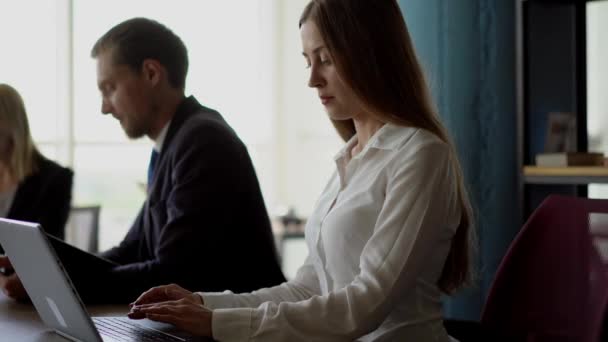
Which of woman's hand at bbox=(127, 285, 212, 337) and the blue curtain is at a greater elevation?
the blue curtain

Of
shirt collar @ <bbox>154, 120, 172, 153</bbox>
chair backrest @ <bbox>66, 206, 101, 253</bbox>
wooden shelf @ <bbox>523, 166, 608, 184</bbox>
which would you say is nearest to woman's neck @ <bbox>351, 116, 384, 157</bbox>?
shirt collar @ <bbox>154, 120, 172, 153</bbox>

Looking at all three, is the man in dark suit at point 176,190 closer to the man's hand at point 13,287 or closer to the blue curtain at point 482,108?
the man's hand at point 13,287

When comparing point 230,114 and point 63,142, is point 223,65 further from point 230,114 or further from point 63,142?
point 63,142

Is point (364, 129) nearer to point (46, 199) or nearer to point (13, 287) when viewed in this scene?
point (13, 287)

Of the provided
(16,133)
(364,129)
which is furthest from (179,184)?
(16,133)

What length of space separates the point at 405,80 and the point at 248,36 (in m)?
5.39

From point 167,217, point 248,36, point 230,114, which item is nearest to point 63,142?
point 230,114

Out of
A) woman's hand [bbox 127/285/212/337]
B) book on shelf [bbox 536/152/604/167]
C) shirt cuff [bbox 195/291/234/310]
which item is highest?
book on shelf [bbox 536/152/604/167]

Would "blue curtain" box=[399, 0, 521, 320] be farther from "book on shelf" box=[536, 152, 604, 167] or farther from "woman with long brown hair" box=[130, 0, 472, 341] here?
"woman with long brown hair" box=[130, 0, 472, 341]

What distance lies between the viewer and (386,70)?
156 centimetres

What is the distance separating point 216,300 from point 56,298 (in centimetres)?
35

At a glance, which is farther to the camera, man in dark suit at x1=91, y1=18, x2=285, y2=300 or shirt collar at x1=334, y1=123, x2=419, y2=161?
man in dark suit at x1=91, y1=18, x2=285, y2=300

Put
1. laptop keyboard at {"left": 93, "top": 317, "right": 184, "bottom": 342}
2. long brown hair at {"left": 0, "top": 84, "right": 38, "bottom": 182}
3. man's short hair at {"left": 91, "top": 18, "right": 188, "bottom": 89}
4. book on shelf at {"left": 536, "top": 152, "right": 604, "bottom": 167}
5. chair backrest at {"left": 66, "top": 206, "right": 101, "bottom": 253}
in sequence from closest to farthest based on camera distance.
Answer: laptop keyboard at {"left": 93, "top": 317, "right": 184, "bottom": 342}, man's short hair at {"left": 91, "top": 18, "right": 188, "bottom": 89}, book on shelf at {"left": 536, "top": 152, "right": 604, "bottom": 167}, long brown hair at {"left": 0, "top": 84, "right": 38, "bottom": 182}, chair backrest at {"left": 66, "top": 206, "right": 101, "bottom": 253}

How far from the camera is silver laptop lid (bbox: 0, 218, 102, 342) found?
4.29 ft
